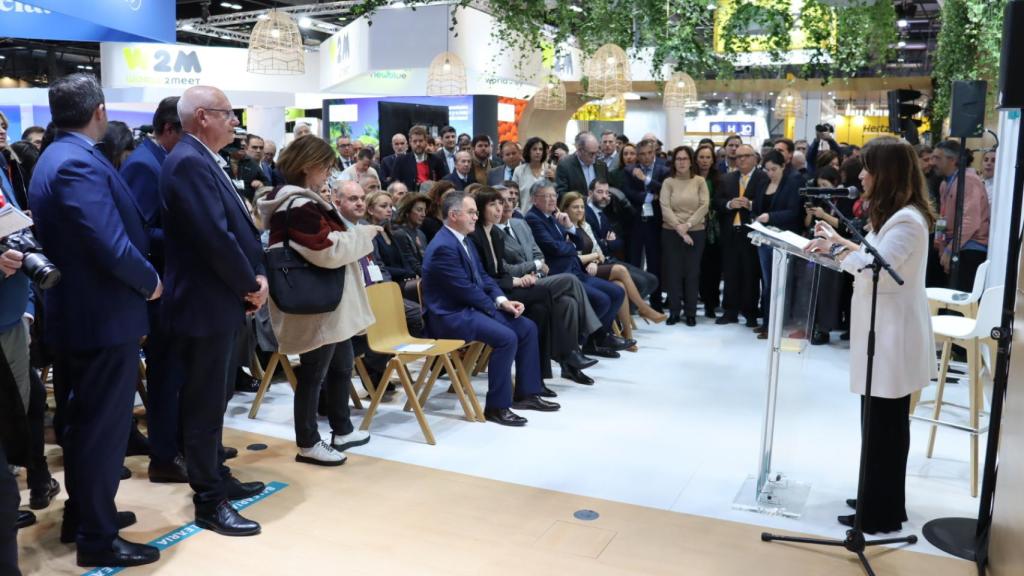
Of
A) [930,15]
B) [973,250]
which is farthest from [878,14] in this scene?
[930,15]

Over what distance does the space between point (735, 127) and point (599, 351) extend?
1476 cm

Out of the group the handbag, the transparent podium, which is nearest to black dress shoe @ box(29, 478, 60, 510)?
the handbag

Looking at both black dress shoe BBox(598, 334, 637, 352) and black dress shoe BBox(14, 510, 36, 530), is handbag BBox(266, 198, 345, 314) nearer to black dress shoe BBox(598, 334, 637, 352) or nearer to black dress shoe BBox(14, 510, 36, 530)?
black dress shoe BBox(14, 510, 36, 530)

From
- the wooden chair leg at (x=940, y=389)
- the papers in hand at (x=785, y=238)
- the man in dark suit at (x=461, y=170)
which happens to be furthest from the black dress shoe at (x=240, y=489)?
the man in dark suit at (x=461, y=170)

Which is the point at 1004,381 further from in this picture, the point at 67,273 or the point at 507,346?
the point at 67,273

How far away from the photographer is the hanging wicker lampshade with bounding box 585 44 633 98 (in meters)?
7.71

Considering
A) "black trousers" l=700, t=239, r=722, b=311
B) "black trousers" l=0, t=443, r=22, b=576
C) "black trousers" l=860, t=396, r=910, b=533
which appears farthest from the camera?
"black trousers" l=700, t=239, r=722, b=311

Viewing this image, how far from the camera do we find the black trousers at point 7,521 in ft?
7.08

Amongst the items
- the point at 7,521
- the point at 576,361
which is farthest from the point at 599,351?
the point at 7,521

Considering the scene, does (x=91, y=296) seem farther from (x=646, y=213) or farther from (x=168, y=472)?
(x=646, y=213)

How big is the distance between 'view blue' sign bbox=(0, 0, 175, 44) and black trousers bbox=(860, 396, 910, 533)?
469 centimetres

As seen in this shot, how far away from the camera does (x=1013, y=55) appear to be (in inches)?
129

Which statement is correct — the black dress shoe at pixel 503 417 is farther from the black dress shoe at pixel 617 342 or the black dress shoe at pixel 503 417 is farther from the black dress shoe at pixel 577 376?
the black dress shoe at pixel 617 342

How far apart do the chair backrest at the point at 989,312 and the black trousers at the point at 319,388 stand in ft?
9.90
